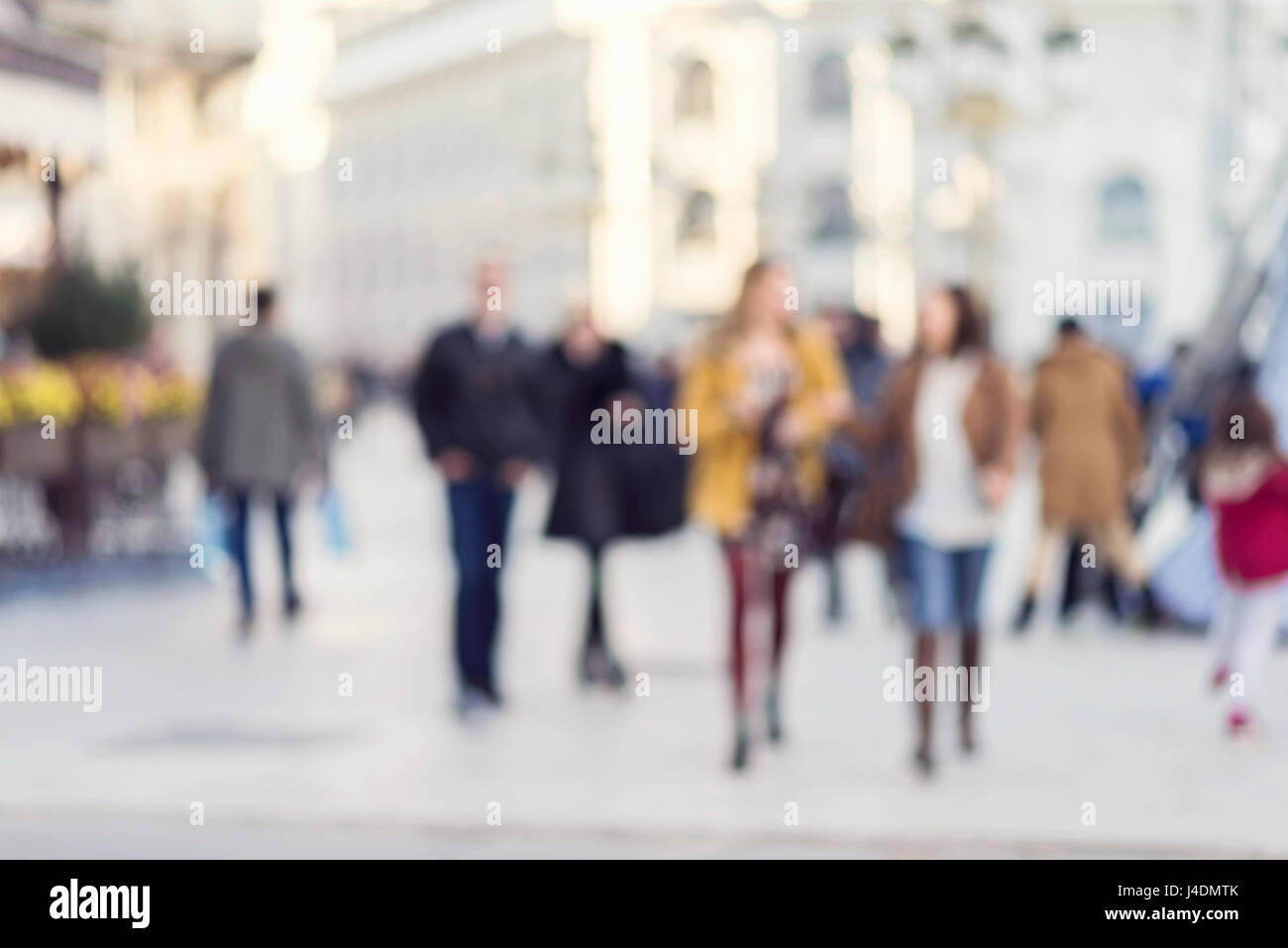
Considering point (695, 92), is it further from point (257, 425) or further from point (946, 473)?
A: point (946, 473)

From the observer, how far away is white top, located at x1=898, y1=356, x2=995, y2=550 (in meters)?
8.79

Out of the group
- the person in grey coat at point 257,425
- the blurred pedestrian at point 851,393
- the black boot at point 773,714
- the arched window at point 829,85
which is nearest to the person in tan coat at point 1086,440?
the blurred pedestrian at point 851,393

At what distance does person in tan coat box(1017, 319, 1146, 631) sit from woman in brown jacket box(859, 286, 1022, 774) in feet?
14.5

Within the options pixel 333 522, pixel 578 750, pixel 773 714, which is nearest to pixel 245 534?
pixel 333 522

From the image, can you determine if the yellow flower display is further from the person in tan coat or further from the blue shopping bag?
the person in tan coat

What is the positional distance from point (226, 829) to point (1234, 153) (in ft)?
37.8

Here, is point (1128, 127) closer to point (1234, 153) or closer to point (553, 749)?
point (1234, 153)

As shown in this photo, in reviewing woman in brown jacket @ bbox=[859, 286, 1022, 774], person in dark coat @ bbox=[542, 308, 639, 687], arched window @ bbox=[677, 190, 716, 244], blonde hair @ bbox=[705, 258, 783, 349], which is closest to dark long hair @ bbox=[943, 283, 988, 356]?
woman in brown jacket @ bbox=[859, 286, 1022, 774]

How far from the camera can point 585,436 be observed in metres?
11.0

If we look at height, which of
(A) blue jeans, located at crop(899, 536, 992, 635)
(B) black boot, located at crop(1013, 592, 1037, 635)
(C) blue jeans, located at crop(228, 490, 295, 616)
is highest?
(C) blue jeans, located at crop(228, 490, 295, 616)

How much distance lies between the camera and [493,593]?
10.5 metres

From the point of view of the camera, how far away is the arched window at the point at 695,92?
201 feet

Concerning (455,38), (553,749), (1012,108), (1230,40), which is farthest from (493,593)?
(455,38)

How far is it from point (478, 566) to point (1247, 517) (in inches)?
118
